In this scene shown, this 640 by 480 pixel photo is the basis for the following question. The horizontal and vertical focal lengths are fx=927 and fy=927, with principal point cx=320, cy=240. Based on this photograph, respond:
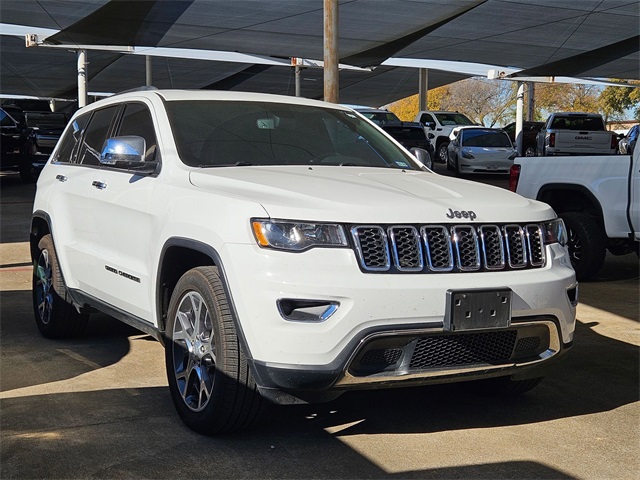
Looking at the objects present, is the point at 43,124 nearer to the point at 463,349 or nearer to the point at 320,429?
the point at 320,429

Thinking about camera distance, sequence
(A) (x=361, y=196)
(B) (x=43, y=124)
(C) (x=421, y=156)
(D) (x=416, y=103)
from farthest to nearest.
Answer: (D) (x=416, y=103)
(B) (x=43, y=124)
(C) (x=421, y=156)
(A) (x=361, y=196)

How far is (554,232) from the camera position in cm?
488

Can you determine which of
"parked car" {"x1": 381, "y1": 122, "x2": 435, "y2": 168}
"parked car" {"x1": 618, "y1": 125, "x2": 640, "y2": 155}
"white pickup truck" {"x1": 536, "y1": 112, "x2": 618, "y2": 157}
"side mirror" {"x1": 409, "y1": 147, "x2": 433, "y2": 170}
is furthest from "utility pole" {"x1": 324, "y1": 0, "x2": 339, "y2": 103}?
"white pickup truck" {"x1": 536, "y1": 112, "x2": 618, "y2": 157}

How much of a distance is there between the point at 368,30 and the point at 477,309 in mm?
21821

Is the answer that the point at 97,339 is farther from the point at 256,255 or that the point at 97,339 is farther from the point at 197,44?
the point at 197,44

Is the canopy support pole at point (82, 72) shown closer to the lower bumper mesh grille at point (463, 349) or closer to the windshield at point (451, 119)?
the windshield at point (451, 119)

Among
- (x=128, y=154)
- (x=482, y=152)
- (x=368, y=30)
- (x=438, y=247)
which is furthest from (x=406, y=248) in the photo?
(x=482, y=152)

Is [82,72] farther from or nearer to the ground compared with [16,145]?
farther from the ground

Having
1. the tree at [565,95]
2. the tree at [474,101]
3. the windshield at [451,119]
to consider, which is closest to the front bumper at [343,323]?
the windshield at [451,119]

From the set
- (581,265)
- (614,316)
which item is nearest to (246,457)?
(614,316)

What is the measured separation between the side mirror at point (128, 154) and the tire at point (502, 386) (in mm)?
2245

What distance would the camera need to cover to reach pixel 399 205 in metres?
4.34

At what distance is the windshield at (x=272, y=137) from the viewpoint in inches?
210

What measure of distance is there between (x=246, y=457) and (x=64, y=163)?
3.31 meters
